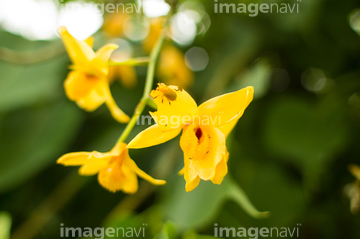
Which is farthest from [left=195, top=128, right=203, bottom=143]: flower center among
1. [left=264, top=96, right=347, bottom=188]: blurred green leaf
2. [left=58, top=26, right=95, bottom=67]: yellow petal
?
[left=264, top=96, right=347, bottom=188]: blurred green leaf

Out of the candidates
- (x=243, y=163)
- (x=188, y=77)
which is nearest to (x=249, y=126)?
(x=243, y=163)

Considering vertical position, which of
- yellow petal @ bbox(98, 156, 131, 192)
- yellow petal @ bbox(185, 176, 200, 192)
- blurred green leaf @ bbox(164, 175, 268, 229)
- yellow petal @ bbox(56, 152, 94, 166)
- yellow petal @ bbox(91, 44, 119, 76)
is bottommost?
blurred green leaf @ bbox(164, 175, 268, 229)

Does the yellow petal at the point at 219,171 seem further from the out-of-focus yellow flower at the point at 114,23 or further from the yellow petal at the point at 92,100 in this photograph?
the out-of-focus yellow flower at the point at 114,23

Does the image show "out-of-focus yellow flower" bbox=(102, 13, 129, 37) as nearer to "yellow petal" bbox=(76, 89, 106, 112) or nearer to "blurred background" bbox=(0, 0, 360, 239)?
"blurred background" bbox=(0, 0, 360, 239)
